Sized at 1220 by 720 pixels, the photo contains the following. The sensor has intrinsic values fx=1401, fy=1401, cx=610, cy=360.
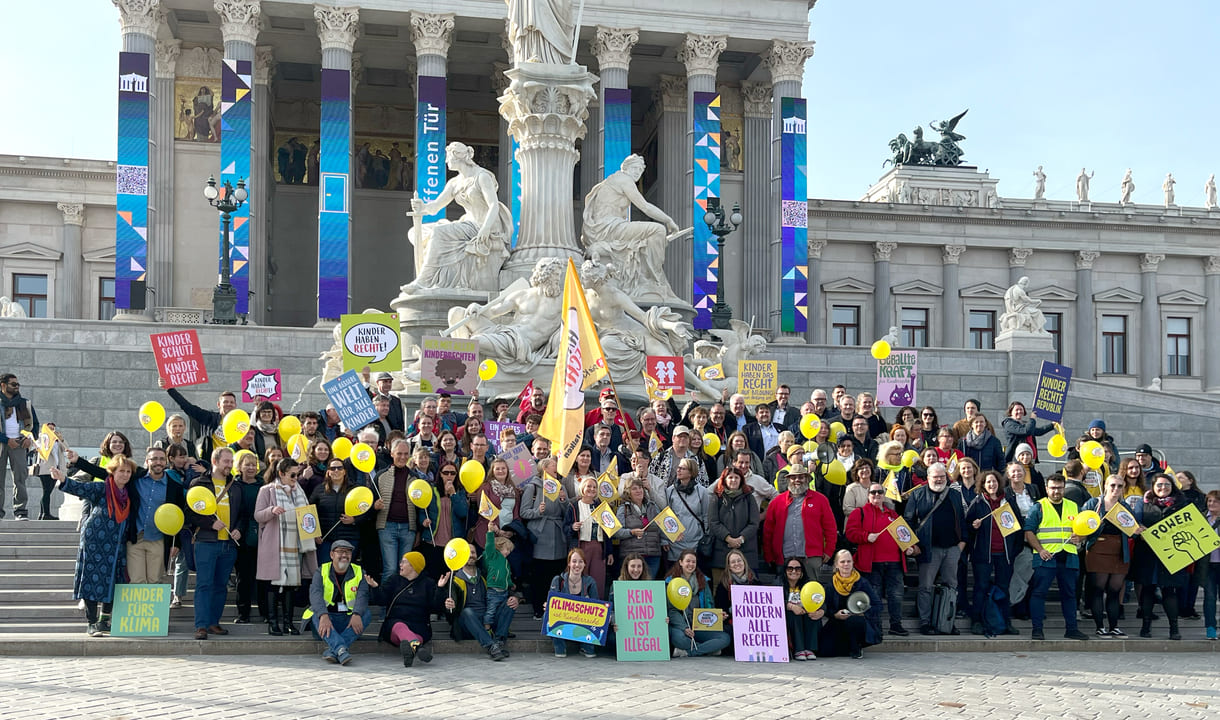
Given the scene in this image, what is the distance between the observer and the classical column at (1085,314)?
59.0m

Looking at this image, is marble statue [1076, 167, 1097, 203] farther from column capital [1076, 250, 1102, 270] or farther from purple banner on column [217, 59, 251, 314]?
purple banner on column [217, 59, 251, 314]

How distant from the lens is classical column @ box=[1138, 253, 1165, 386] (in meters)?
59.1

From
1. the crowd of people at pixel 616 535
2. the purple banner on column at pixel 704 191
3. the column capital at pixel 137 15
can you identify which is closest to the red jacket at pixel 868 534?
the crowd of people at pixel 616 535

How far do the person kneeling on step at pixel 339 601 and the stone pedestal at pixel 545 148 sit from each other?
480 inches

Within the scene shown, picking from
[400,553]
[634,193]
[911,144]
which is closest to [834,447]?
[400,553]

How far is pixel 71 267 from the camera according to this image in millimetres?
50469

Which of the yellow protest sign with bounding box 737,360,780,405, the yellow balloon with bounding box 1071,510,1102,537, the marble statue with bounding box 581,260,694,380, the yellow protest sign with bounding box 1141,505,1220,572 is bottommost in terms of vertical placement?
the yellow protest sign with bounding box 1141,505,1220,572

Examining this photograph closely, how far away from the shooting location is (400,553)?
12.8 meters

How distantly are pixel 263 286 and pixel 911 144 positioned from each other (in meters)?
32.9

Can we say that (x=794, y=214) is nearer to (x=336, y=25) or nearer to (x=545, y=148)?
(x=336, y=25)

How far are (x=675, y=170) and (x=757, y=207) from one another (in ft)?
11.3

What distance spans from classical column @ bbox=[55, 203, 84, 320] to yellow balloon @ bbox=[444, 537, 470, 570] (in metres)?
42.0

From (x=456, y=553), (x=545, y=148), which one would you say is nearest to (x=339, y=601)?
(x=456, y=553)

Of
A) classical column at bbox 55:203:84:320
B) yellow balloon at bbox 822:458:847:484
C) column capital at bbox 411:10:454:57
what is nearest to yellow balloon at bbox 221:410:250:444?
yellow balloon at bbox 822:458:847:484
